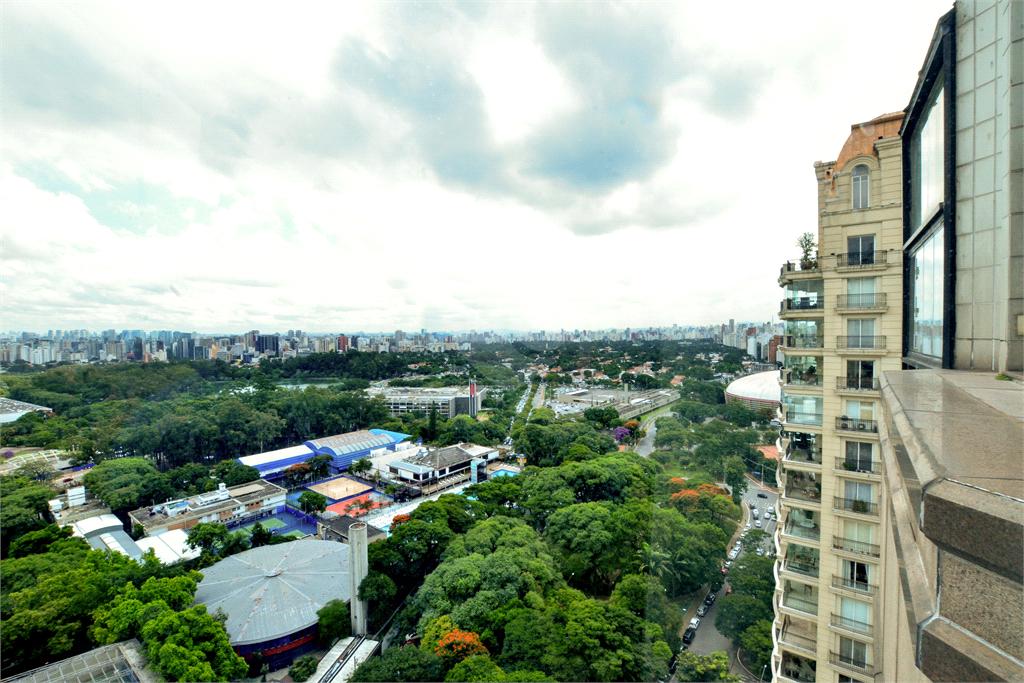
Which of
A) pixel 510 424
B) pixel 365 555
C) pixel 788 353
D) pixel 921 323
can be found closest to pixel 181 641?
pixel 365 555

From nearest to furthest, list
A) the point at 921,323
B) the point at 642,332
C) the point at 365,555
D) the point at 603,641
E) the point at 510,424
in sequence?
the point at 921,323 < the point at 603,641 < the point at 365,555 < the point at 510,424 < the point at 642,332

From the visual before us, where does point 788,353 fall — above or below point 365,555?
above

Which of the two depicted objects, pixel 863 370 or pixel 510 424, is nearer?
pixel 863 370

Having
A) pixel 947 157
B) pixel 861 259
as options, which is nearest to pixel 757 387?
pixel 861 259

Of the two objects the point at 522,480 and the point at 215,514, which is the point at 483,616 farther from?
the point at 215,514

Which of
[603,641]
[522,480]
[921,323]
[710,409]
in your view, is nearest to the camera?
[921,323]

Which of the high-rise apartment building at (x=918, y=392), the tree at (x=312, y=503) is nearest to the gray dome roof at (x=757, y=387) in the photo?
the high-rise apartment building at (x=918, y=392)
